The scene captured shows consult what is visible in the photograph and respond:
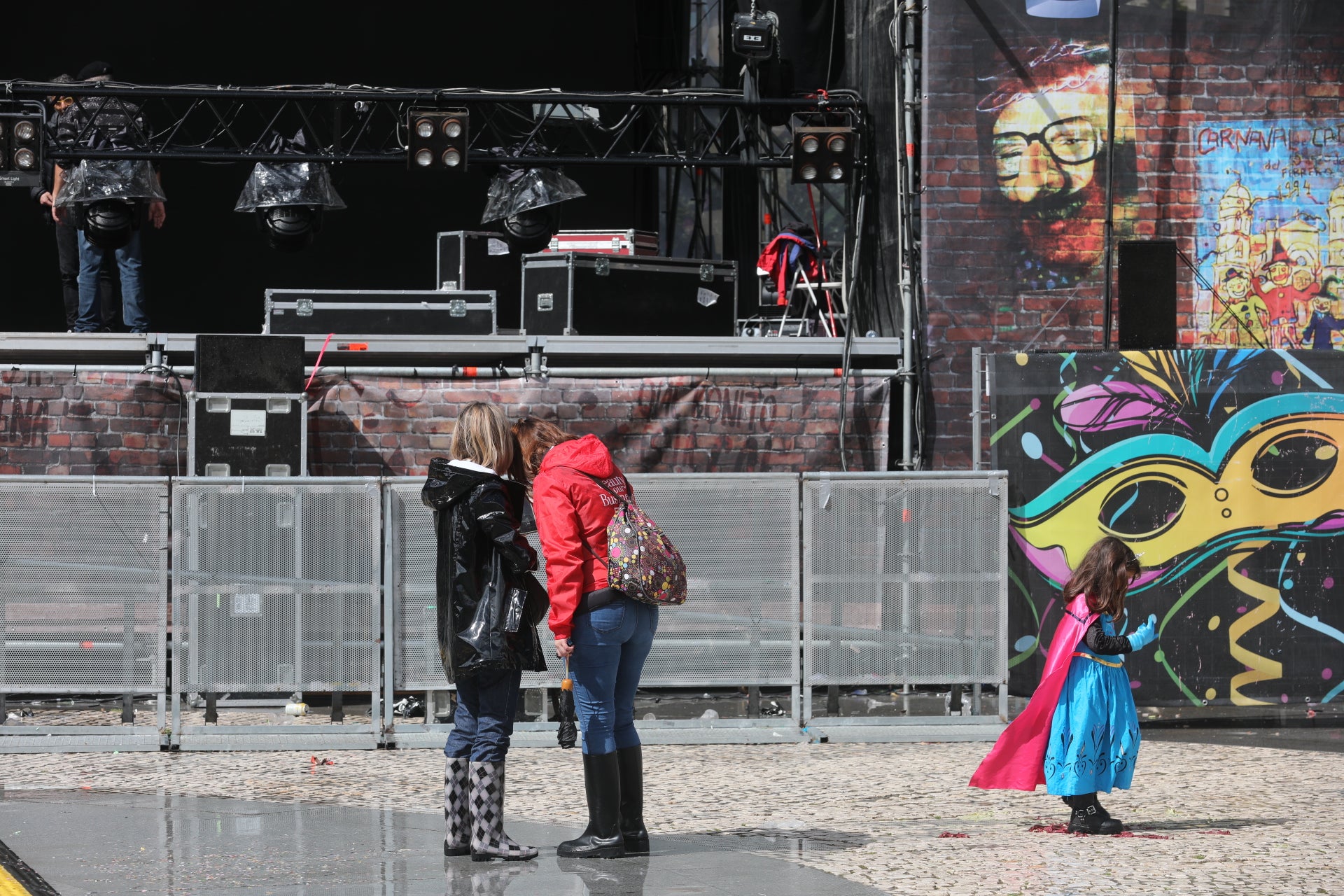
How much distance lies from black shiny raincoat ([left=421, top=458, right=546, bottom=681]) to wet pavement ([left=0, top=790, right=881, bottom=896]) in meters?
0.78

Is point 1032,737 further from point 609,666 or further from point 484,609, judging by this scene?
point 484,609

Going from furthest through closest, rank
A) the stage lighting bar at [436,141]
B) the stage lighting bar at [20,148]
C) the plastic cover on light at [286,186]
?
the plastic cover on light at [286,186] < the stage lighting bar at [436,141] < the stage lighting bar at [20,148]

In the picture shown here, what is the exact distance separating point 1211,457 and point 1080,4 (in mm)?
3784

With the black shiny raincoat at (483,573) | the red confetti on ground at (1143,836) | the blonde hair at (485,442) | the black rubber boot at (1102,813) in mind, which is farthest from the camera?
the black rubber boot at (1102,813)

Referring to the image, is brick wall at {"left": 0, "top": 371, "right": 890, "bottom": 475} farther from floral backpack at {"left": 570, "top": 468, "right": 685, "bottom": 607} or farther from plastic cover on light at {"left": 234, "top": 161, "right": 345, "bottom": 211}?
floral backpack at {"left": 570, "top": 468, "right": 685, "bottom": 607}

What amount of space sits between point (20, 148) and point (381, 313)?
119 inches

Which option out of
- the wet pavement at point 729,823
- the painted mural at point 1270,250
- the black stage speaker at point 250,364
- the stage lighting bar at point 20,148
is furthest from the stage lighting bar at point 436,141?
the painted mural at point 1270,250

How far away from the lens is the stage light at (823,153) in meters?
12.7

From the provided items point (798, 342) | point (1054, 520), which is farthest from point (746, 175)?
point (1054, 520)

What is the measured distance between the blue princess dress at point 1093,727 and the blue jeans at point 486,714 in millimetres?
2408

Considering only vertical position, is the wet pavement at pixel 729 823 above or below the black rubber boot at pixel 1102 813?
below

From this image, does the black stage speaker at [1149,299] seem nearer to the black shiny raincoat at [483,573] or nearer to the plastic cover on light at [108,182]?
the black shiny raincoat at [483,573]

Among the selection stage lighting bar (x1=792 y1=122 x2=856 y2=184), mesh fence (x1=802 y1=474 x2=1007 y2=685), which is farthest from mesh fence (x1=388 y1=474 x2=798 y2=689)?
stage lighting bar (x1=792 y1=122 x2=856 y2=184)

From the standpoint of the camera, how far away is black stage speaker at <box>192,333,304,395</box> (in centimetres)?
1162
